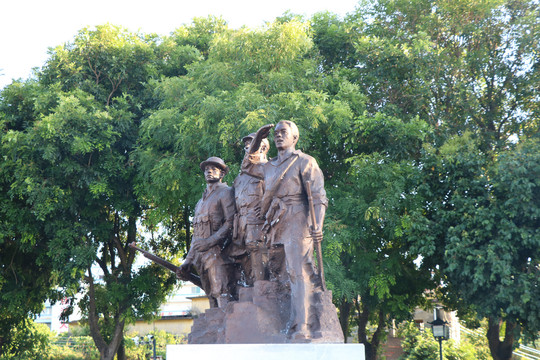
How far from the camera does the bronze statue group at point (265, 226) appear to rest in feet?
18.9

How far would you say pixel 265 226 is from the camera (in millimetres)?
6195

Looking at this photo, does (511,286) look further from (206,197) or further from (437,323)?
(206,197)

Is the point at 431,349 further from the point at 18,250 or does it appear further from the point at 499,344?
the point at 18,250

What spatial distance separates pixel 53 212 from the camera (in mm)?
14906

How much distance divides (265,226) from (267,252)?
363mm

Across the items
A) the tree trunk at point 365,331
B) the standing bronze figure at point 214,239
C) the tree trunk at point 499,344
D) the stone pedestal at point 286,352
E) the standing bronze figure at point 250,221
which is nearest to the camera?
the stone pedestal at point 286,352

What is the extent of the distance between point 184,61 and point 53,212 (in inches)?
210

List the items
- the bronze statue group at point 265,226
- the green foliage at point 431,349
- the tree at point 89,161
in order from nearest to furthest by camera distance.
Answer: the bronze statue group at point 265,226, the tree at point 89,161, the green foliage at point 431,349

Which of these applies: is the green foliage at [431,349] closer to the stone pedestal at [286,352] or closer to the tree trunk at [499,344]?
the tree trunk at [499,344]

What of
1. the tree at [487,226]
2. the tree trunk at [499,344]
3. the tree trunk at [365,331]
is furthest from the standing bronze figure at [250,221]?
the tree trunk at [365,331]

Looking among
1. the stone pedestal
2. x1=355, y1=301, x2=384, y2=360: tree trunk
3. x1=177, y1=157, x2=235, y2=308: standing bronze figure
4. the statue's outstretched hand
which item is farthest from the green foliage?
the stone pedestal

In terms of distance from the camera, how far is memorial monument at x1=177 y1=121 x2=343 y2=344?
5.66 metres

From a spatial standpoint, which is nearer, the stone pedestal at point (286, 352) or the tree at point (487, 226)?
the stone pedestal at point (286, 352)

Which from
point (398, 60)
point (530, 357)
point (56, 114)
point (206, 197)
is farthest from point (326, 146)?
point (530, 357)
